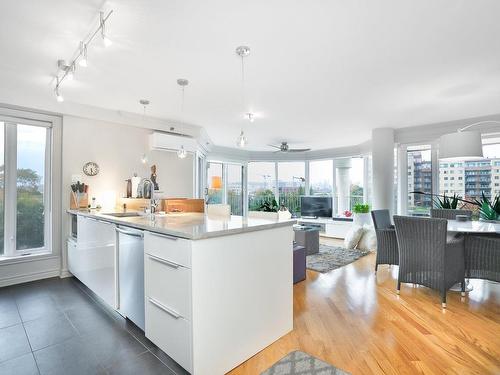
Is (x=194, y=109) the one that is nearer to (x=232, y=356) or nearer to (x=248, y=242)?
(x=248, y=242)

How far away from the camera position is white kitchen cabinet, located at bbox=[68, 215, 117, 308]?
8.11ft

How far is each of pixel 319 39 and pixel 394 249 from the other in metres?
2.86

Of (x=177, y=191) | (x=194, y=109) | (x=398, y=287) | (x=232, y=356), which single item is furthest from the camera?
(x=177, y=191)

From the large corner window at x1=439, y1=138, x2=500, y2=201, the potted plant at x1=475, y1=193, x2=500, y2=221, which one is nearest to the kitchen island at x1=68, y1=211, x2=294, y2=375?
the potted plant at x1=475, y1=193, x2=500, y2=221

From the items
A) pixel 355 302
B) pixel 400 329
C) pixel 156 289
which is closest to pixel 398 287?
pixel 355 302

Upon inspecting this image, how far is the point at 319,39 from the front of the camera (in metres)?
2.21

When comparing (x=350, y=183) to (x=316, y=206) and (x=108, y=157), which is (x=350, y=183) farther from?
(x=108, y=157)

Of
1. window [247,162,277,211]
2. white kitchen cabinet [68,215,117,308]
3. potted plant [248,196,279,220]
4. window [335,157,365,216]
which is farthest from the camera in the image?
window [247,162,277,211]

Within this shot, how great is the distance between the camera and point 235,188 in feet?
27.1

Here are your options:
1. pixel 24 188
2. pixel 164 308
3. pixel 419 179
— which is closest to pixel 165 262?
pixel 164 308

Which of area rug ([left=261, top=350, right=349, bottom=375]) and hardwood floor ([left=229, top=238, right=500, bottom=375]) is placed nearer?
area rug ([left=261, top=350, right=349, bottom=375])

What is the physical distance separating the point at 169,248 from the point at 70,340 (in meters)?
1.28

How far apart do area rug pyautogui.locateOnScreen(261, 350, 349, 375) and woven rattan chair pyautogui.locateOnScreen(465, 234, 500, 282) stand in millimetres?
Answer: 2495

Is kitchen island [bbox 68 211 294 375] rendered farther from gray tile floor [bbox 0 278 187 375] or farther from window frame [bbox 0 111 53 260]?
window frame [bbox 0 111 53 260]
